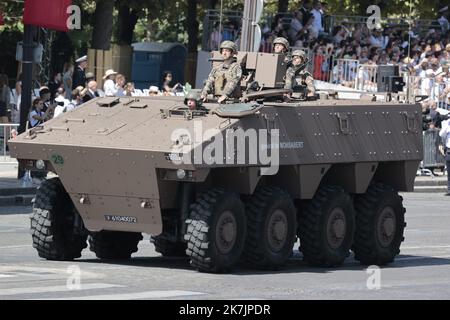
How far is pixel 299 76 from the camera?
69.3ft

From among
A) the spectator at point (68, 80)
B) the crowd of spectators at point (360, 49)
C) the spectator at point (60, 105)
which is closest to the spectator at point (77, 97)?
the spectator at point (60, 105)

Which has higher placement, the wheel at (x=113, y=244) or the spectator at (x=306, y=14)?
the spectator at (x=306, y=14)

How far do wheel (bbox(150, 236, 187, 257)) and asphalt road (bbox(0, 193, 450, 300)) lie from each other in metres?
0.17

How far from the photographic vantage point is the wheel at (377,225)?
20781mm

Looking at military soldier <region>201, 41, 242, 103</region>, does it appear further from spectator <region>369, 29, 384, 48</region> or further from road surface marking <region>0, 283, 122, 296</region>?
spectator <region>369, 29, 384, 48</region>

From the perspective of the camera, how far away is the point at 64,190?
19.3 meters

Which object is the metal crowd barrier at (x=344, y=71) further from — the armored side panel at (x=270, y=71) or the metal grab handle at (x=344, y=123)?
the metal grab handle at (x=344, y=123)

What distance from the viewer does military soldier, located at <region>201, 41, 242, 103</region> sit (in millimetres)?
19672

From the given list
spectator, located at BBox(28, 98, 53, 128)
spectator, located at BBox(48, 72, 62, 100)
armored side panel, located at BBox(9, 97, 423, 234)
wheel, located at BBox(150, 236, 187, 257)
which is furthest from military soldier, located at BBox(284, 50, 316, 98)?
spectator, located at BBox(48, 72, 62, 100)

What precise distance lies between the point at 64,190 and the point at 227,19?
24509 millimetres

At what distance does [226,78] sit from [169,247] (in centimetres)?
244

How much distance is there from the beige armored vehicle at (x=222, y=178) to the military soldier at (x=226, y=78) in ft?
0.77

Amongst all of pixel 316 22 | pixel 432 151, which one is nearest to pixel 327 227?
pixel 432 151
